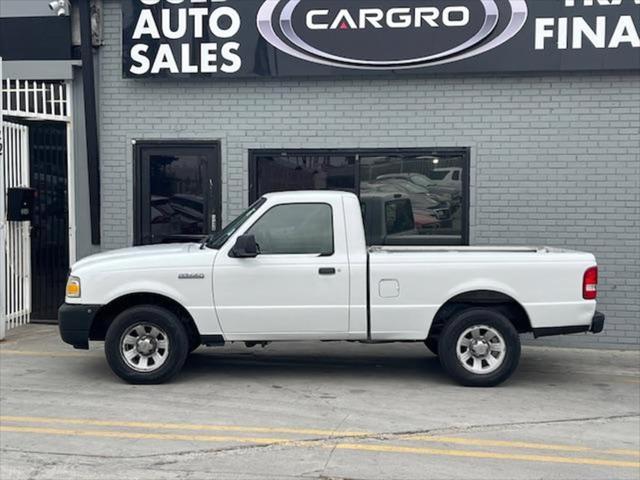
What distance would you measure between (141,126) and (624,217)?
6.44 m

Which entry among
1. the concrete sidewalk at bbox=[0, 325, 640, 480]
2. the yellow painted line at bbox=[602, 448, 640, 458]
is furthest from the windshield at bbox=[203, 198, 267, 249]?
the yellow painted line at bbox=[602, 448, 640, 458]

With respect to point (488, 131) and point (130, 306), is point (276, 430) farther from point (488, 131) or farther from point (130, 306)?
point (488, 131)

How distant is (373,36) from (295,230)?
365 cm

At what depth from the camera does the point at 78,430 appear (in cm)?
617

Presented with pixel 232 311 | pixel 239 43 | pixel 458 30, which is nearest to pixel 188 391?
pixel 232 311

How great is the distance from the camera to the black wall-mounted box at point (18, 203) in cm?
1021

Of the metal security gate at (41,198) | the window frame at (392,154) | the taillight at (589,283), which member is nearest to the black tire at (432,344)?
the taillight at (589,283)

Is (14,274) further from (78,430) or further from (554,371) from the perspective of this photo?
(554,371)

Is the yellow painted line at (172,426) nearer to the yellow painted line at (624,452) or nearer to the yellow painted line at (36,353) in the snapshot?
the yellow painted line at (624,452)

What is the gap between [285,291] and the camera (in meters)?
7.49

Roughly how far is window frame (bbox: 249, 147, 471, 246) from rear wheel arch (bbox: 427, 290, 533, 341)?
258cm

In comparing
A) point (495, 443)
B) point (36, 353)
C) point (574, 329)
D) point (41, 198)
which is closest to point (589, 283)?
point (574, 329)

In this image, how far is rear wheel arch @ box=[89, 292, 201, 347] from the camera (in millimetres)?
7655

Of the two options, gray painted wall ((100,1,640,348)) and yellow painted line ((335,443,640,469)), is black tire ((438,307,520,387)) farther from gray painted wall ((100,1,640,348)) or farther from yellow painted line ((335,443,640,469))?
gray painted wall ((100,1,640,348))
